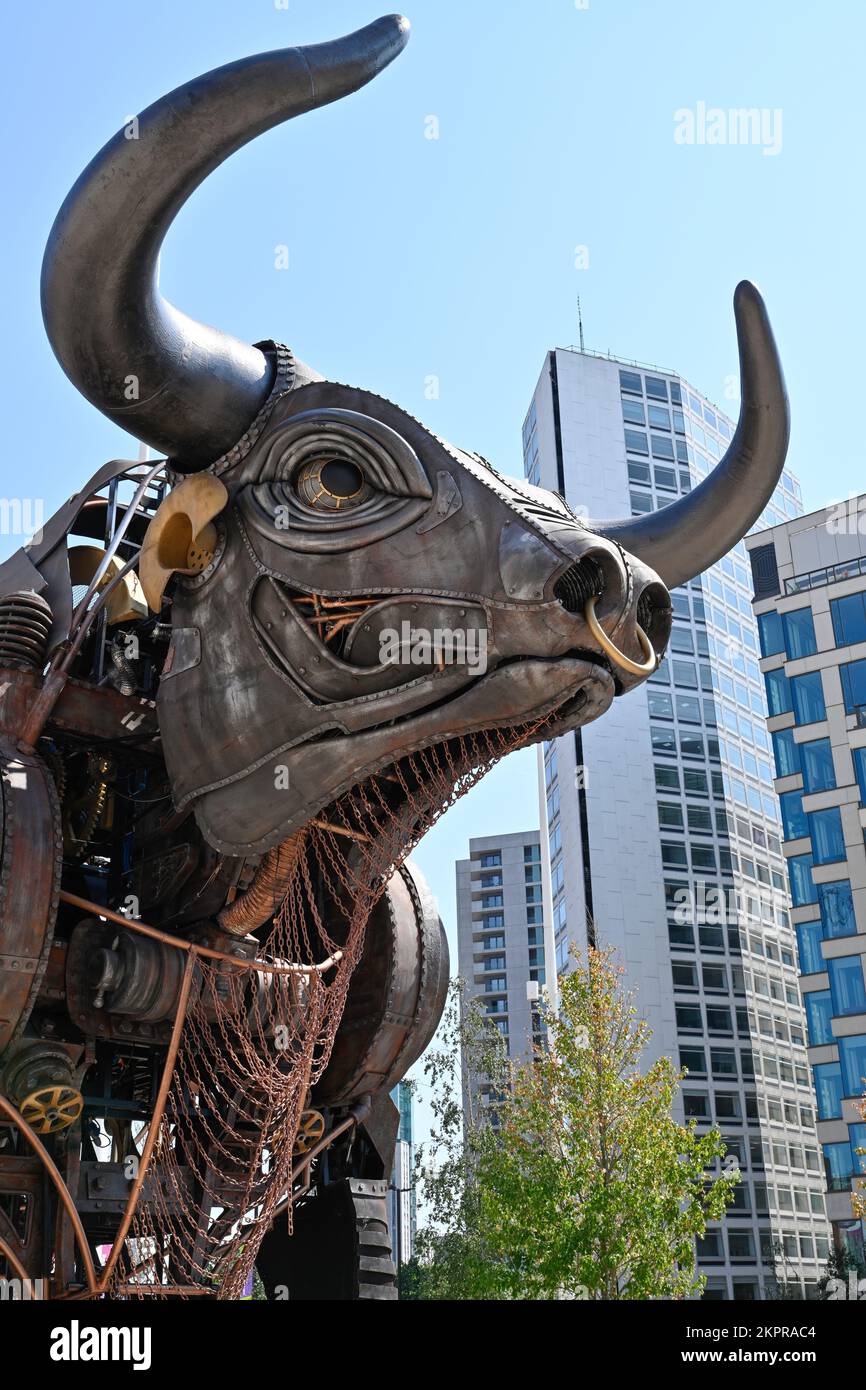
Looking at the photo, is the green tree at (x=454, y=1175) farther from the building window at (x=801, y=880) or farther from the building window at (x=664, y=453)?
the building window at (x=664, y=453)

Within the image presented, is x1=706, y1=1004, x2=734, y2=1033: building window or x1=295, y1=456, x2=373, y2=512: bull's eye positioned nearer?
x1=295, y1=456, x2=373, y2=512: bull's eye

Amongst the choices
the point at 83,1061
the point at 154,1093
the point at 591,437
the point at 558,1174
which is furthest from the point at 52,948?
the point at 591,437

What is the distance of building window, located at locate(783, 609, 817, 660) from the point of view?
161ft

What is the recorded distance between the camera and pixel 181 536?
7406 millimetres

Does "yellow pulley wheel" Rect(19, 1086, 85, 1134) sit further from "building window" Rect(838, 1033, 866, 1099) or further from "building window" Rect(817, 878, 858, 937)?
"building window" Rect(817, 878, 858, 937)

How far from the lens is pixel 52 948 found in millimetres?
7555

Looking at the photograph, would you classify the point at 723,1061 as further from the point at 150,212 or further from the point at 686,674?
the point at 150,212

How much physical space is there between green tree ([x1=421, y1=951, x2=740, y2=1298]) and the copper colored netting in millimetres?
17128

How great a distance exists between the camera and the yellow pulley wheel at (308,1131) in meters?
8.75

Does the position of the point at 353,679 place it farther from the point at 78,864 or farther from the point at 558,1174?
the point at 558,1174

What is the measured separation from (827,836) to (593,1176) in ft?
76.2

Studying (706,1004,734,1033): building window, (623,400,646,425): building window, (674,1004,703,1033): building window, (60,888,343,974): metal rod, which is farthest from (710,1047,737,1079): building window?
(60,888,343,974): metal rod

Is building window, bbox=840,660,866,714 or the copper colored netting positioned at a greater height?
building window, bbox=840,660,866,714
